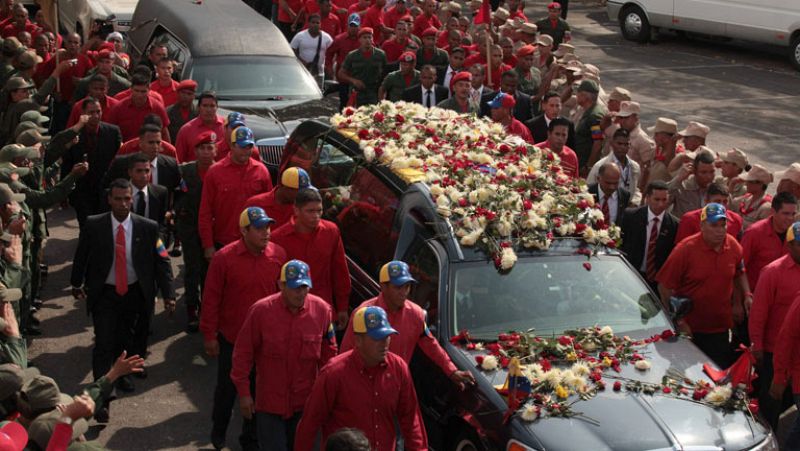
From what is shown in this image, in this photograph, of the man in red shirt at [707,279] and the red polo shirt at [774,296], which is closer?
the red polo shirt at [774,296]

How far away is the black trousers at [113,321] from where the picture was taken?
9594mm

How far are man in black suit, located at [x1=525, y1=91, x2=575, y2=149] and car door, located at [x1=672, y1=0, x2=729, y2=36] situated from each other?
12232 millimetres

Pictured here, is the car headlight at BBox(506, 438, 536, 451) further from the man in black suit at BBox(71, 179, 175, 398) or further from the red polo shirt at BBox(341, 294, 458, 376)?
the man in black suit at BBox(71, 179, 175, 398)

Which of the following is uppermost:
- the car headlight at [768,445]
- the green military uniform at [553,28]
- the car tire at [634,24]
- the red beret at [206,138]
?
the red beret at [206,138]

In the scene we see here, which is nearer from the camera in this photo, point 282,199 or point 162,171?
point 282,199

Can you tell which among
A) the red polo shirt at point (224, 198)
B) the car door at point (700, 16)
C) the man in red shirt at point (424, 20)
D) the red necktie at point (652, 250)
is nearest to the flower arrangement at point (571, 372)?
the red necktie at point (652, 250)

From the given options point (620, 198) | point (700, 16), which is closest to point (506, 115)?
point (620, 198)

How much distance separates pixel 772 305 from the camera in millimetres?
9125

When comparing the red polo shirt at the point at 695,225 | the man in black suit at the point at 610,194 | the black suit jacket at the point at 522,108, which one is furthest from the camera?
the black suit jacket at the point at 522,108

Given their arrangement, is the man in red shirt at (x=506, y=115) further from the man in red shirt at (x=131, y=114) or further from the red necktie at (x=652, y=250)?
the man in red shirt at (x=131, y=114)

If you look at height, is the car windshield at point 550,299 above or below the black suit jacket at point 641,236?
above

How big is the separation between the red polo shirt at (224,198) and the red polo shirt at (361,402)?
12.8ft

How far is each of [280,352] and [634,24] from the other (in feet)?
72.6

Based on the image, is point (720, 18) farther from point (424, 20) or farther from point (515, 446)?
point (515, 446)
